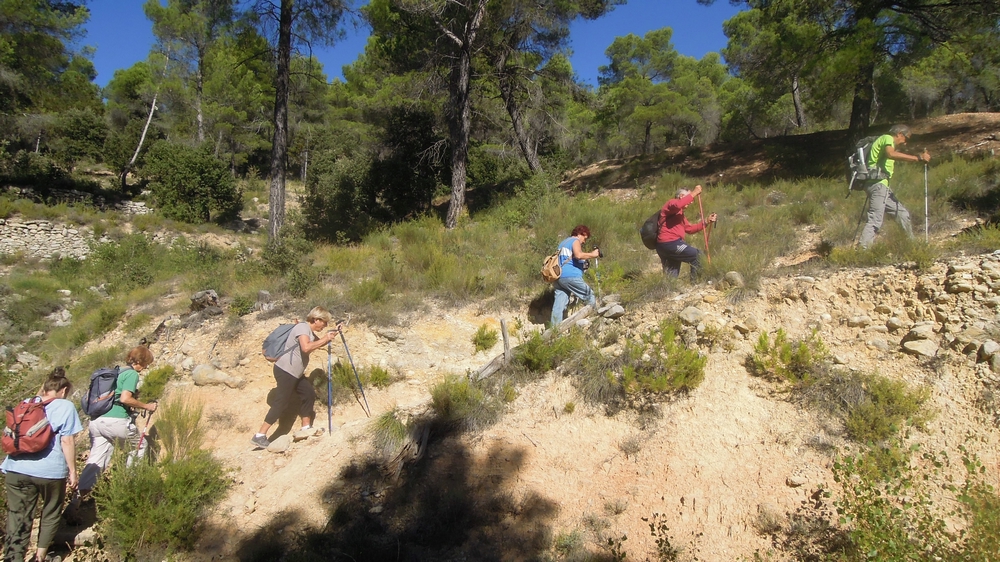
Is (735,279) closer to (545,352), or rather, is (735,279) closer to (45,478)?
(545,352)

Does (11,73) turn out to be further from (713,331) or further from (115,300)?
(713,331)

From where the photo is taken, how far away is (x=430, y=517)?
4164 mm

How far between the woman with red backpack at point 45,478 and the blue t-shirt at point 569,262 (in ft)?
15.9

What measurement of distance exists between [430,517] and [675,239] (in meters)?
4.33

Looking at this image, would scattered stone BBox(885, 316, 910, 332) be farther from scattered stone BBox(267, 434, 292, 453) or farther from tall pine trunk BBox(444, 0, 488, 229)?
tall pine trunk BBox(444, 0, 488, 229)

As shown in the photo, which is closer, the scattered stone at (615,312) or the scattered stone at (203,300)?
the scattered stone at (615,312)

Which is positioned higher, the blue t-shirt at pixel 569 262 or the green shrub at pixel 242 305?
the blue t-shirt at pixel 569 262

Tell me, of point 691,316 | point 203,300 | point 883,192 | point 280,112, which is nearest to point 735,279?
point 691,316

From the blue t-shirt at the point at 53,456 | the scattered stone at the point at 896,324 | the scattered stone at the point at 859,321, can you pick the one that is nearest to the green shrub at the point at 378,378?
the blue t-shirt at the point at 53,456

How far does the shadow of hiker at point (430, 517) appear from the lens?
388 cm

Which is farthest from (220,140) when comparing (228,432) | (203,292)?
(228,432)

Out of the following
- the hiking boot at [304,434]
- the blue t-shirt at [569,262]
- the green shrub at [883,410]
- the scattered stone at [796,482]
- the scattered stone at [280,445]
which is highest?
the blue t-shirt at [569,262]

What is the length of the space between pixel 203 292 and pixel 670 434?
22.9ft

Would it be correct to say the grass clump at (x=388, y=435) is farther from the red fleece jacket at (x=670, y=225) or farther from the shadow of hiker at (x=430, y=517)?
the red fleece jacket at (x=670, y=225)
